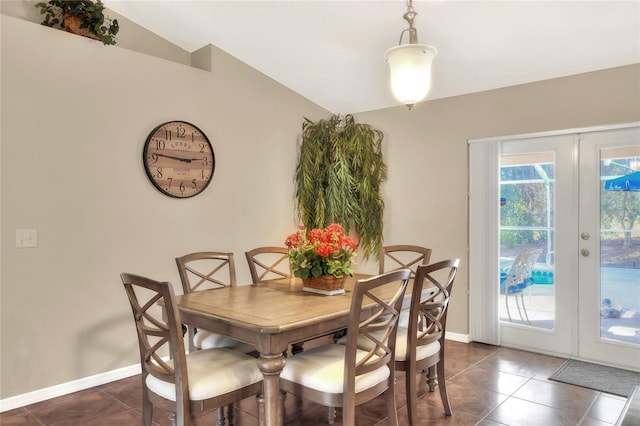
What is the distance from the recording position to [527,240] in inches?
150

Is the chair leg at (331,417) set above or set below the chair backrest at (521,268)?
below

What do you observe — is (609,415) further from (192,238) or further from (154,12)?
(154,12)

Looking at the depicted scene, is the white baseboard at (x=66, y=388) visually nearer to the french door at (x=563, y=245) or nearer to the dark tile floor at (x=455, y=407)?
the dark tile floor at (x=455, y=407)

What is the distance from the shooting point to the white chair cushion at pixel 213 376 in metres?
1.91

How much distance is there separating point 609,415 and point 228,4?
374cm

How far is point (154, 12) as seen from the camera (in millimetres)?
3504

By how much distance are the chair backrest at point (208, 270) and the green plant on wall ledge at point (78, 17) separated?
1.71 meters

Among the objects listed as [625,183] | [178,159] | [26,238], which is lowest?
[26,238]

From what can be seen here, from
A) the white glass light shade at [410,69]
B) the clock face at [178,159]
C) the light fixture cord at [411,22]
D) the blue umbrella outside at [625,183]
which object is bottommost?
the blue umbrella outside at [625,183]

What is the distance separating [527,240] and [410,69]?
2.22m

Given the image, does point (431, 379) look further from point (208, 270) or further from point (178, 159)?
point (178, 159)

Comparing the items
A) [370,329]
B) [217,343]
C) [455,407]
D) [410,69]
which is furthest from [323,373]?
[410,69]

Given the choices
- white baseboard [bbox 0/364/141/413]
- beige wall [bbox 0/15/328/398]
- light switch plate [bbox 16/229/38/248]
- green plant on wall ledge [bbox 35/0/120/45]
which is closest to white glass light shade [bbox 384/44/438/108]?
beige wall [bbox 0/15/328/398]

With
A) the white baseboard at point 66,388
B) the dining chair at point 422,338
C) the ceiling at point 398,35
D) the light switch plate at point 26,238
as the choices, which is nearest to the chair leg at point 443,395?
the dining chair at point 422,338
